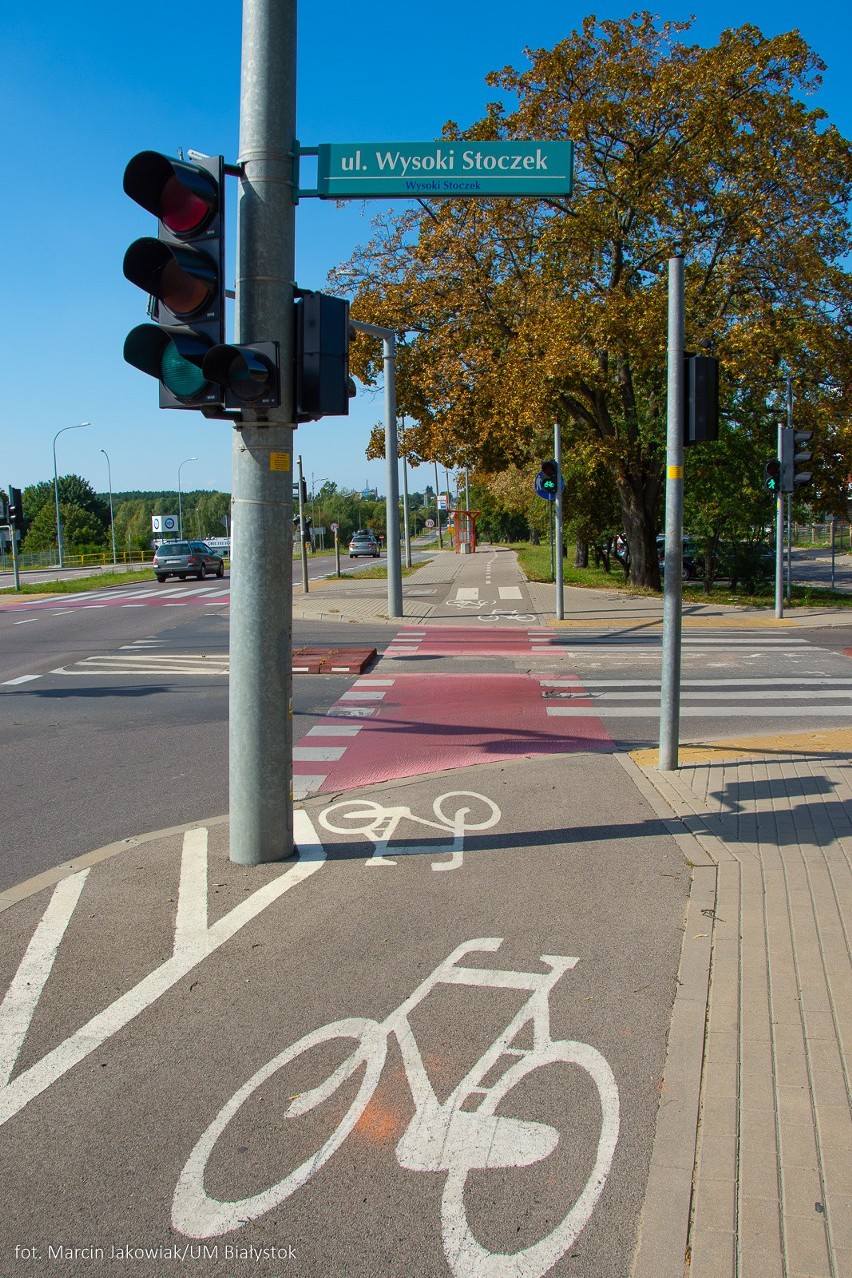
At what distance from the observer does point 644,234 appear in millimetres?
22688

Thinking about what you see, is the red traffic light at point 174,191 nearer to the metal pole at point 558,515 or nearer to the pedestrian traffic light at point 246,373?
the pedestrian traffic light at point 246,373

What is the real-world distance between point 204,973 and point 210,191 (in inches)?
145

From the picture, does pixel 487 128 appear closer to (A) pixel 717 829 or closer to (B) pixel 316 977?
(A) pixel 717 829

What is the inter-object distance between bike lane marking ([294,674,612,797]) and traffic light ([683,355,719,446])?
3121mm

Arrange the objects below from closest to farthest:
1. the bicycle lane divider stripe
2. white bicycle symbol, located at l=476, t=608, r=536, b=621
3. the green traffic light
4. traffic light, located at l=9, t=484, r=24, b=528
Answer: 1. the bicycle lane divider stripe
2. the green traffic light
3. white bicycle symbol, located at l=476, t=608, r=536, b=621
4. traffic light, located at l=9, t=484, r=24, b=528

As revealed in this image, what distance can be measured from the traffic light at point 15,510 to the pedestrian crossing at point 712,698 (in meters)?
27.7

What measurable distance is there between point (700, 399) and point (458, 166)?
102 inches

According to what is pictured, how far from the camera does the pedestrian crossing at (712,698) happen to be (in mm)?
11055

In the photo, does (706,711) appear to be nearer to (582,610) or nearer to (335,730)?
(335,730)

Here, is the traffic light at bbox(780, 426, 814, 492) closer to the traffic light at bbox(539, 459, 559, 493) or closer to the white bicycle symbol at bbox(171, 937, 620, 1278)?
the traffic light at bbox(539, 459, 559, 493)

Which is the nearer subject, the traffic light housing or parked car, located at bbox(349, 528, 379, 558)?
the traffic light housing

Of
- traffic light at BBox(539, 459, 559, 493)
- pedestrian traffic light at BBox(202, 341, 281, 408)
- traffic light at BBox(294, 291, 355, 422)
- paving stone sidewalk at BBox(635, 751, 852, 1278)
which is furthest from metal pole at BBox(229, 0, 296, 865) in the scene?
traffic light at BBox(539, 459, 559, 493)

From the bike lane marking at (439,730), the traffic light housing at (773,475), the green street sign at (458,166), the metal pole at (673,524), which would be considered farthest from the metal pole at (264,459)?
the traffic light housing at (773,475)

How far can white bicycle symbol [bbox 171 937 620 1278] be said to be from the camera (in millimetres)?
2734
